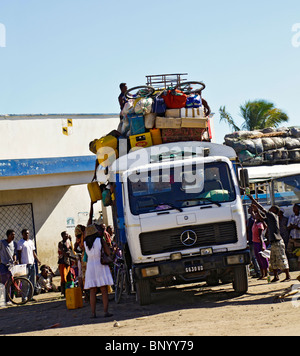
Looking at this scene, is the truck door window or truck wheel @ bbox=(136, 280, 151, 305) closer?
truck wheel @ bbox=(136, 280, 151, 305)

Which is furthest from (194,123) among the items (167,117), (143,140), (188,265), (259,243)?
(259,243)

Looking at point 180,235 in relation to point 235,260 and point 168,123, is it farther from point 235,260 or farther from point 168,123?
point 168,123

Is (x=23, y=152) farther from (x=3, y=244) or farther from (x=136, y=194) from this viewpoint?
(x=136, y=194)

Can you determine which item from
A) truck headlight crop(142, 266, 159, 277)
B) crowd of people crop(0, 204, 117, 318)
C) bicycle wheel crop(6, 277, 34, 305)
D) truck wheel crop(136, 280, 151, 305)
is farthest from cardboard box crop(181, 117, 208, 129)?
bicycle wheel crop(6, 277, 34, 305)

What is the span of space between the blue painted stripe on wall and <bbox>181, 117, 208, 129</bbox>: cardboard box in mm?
8511

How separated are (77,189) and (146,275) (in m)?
11.9

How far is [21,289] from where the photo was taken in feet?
49.6

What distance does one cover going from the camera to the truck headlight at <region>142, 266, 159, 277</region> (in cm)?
1073

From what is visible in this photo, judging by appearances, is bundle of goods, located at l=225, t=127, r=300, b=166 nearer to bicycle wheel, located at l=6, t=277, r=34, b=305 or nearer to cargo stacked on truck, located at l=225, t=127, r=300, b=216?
cargo stacked on truck, located at l=225, t=127, r=300, b=216

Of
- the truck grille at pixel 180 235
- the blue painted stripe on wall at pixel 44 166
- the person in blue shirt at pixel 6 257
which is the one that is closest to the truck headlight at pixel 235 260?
the truck grille at pixel 180 235

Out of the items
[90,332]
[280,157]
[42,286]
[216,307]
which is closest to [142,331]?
[90,332]

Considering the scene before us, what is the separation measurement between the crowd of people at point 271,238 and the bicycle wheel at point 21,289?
216 inches

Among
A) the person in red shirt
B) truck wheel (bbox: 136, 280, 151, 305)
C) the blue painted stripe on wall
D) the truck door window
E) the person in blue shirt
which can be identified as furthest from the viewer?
the blue painted stripe on wall

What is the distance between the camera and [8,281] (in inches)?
587
